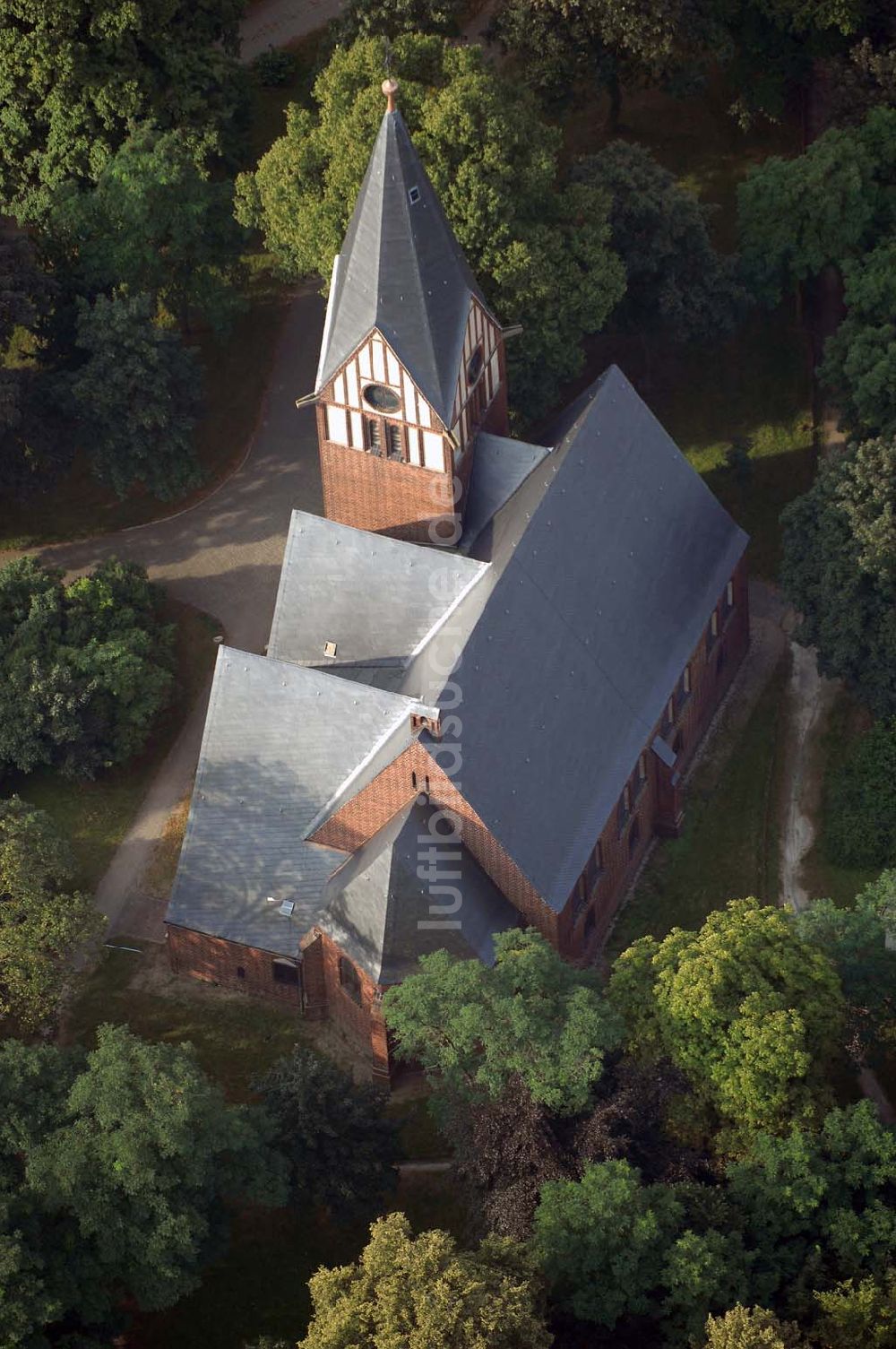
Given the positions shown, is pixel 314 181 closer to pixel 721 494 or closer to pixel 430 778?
pixel 721 494

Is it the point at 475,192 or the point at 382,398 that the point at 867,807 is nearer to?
the point at 382,398

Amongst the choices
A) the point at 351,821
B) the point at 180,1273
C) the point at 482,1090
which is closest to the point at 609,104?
the point at 351,821

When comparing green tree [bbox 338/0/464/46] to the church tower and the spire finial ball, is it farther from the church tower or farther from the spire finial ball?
the spire finial ball

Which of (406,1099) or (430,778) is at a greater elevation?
(430,778)

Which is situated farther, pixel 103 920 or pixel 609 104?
pixel 609 104

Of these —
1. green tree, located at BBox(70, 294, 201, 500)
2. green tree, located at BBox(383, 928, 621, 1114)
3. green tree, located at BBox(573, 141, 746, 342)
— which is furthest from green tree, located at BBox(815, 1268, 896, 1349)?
green tree, located at BBox(573, 141, 746, 342)

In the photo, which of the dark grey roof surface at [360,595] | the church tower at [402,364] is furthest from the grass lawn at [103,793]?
the church tower at [402,364]

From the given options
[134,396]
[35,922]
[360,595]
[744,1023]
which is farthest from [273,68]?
[744,1023]

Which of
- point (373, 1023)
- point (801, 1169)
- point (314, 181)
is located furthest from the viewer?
point (314, 181)

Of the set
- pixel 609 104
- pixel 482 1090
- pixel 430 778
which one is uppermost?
pixel 609 104
